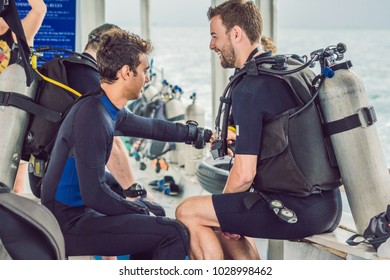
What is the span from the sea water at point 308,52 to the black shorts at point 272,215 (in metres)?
3.61

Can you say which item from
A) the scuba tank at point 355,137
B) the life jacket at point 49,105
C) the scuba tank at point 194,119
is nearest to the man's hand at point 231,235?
the scuba tank at point 355,137

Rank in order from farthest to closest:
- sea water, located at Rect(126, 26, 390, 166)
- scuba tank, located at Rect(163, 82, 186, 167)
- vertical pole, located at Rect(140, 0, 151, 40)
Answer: sea water, located at Rect(126, 26, 390, 166), vertical pole, located at Rect(140, 0, 151, 40), scuba tank, located at Rect(163, 82, 186, 167)

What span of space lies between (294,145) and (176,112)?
240 cm

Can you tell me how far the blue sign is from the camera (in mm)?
3061

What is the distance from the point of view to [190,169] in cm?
385

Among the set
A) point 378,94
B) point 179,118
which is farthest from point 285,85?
point 378,94

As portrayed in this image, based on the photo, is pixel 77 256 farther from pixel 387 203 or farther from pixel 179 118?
pixel 179 118

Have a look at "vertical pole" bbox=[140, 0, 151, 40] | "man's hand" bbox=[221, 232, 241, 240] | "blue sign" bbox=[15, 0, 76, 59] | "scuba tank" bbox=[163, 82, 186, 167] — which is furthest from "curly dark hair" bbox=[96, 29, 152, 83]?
"vertical pole" bbox=[140, 0, 151, 40]

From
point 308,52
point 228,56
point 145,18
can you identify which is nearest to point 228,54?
point 228,56

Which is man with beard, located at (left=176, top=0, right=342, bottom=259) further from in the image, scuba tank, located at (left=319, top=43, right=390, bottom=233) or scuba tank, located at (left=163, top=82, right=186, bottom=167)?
scuba tank, located at (left=163, top=82, right=186, bottom=167)

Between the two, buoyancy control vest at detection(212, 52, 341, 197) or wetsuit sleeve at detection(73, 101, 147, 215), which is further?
buoyancy control vest at detection(212, 52, 341, 197)

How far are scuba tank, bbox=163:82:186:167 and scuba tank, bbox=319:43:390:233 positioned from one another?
2.20 metres

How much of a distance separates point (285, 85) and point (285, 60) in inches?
3.3

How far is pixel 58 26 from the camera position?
3.10 m
